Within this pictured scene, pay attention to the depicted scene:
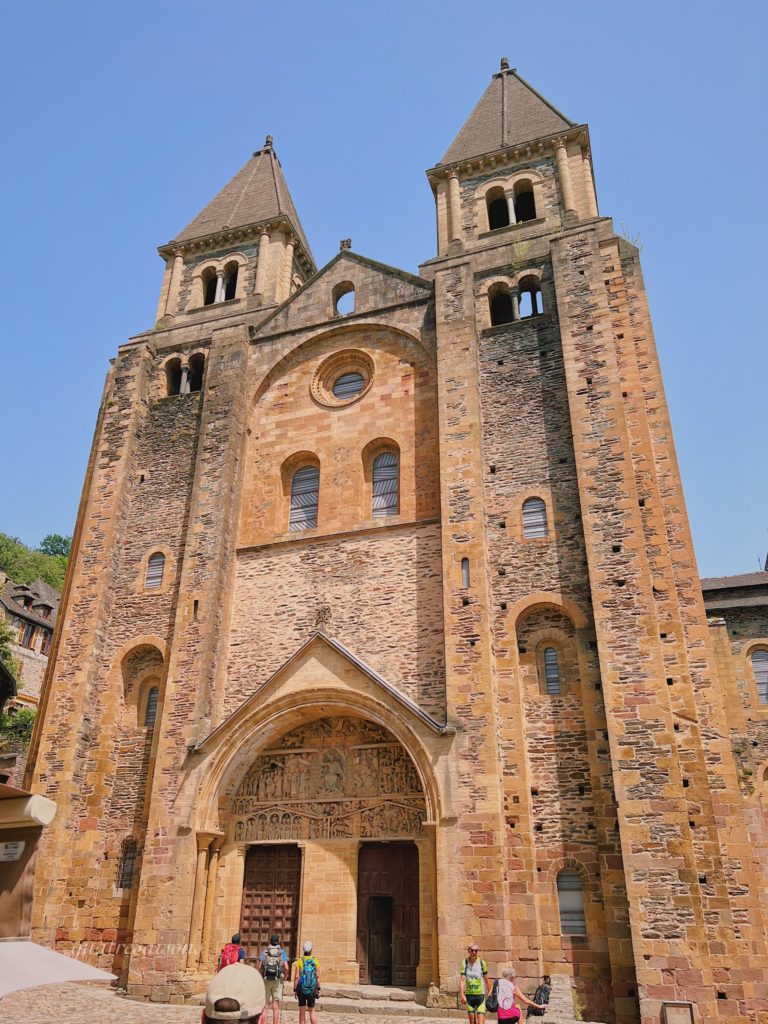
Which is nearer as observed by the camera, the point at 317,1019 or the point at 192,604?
the point at 317,1019

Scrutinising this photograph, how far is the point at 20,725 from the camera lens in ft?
105

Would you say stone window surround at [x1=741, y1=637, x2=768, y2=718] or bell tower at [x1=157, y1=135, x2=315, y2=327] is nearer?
stone window surround at [x1=741, y1=637, x2=768, y2=718]

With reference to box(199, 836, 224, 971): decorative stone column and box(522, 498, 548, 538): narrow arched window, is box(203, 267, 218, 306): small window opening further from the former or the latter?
box(199, 836, 224, 971): decorative stone column

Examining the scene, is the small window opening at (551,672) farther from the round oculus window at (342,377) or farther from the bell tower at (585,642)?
the round oculus window at (342,377)

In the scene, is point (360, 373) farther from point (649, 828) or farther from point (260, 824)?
point (649, 828)

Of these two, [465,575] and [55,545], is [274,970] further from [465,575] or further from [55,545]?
[55,545]

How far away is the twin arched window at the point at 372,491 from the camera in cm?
1892

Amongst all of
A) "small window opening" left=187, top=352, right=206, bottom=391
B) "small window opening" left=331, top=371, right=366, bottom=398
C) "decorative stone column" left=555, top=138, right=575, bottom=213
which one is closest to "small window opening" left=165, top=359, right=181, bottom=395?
"small window opening" left=187, top=352, right=206, bottom=391

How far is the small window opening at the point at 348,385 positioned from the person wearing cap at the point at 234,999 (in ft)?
56.6

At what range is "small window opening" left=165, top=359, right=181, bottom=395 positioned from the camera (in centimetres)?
2308

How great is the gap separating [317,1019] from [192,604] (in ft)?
28.9

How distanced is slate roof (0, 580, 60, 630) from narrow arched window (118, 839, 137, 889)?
2385cm

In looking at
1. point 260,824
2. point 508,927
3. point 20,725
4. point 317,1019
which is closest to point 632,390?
point 508,927

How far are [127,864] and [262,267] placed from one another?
685 inches
